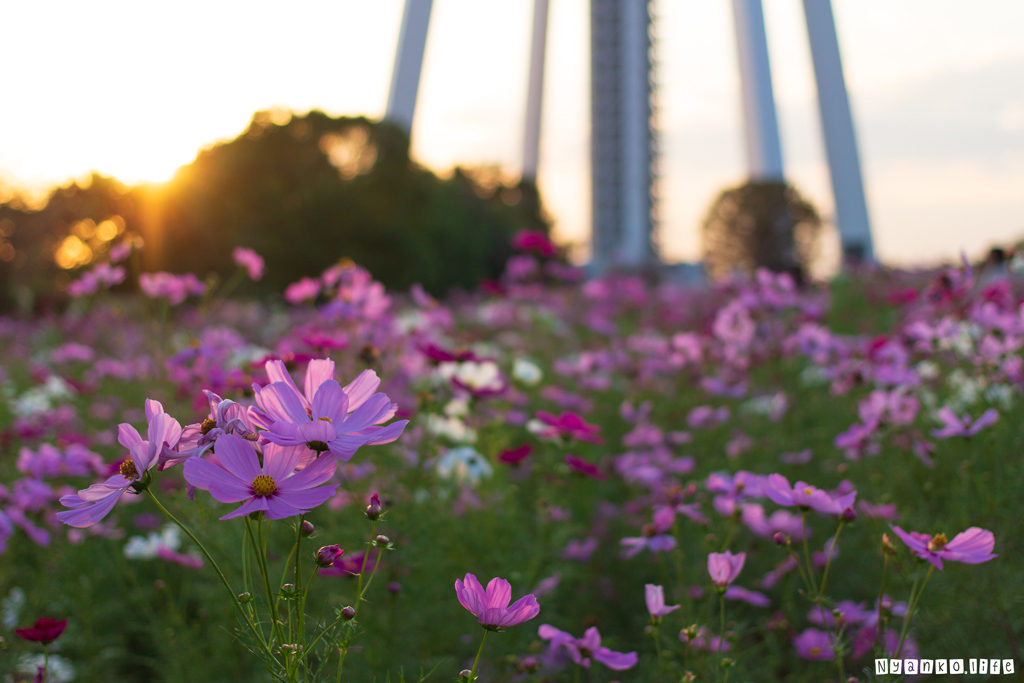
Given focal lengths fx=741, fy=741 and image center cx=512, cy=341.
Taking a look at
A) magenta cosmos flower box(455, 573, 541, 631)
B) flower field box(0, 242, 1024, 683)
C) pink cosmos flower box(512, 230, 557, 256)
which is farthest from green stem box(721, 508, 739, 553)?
pink cosmos flower box(512, 230, 557, 256)

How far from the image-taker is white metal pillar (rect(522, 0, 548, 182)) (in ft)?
52.1

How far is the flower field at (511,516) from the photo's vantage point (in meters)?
0.91

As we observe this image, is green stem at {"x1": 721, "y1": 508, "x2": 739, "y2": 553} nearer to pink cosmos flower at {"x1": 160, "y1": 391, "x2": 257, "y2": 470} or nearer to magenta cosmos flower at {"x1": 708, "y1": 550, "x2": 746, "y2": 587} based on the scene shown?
magenta cosmos flower at {"x1": 708, "y1": 550, "x2": 746, "y2": 587}

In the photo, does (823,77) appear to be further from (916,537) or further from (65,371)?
(916,537)

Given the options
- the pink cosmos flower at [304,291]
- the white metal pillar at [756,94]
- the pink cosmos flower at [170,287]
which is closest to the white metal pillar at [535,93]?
the white metal pillar at [756,94]

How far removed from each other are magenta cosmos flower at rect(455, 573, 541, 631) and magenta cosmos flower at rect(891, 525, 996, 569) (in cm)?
51

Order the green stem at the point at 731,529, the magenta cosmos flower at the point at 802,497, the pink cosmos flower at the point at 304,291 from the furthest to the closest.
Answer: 1. the pink cosmos flower at the point at 304,291
2. the green stem at the point at 731,529
3. the magenta cosmos flower at the point at 802,497

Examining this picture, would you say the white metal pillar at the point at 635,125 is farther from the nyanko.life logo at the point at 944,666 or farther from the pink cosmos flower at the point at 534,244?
the nyanko.life logo at the point at 944,666

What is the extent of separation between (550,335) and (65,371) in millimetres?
2887

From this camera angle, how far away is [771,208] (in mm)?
12234

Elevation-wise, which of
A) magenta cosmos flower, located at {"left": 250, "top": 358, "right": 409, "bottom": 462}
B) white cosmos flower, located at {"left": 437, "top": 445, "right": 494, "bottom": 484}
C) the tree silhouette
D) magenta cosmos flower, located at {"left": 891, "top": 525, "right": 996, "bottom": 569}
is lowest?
magenta cosmos flower, located at {"left": 891, "top": 525, "right": 996, "bottom": 569}

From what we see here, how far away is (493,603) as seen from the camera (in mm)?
796

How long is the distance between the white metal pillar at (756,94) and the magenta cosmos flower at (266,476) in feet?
42.9

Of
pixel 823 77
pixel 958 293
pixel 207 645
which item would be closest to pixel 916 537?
pixel 958 293
